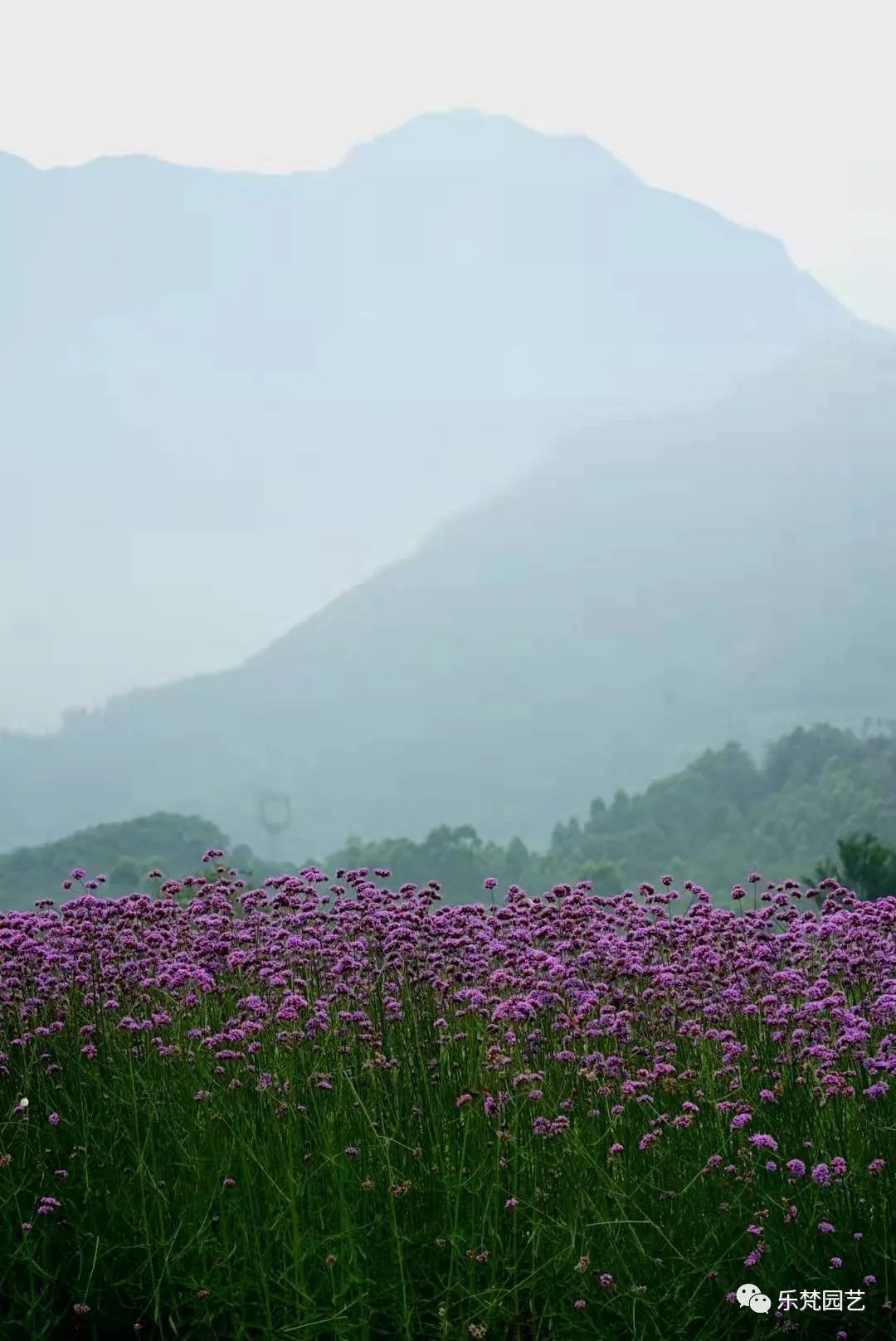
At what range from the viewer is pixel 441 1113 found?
5.12 m

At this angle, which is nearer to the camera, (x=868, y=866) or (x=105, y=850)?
(x=868, y=866)

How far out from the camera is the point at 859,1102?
208 inches

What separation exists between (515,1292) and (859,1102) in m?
1.66

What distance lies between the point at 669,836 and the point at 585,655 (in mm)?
50195

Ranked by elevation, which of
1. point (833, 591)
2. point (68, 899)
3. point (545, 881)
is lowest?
point (545, 881)

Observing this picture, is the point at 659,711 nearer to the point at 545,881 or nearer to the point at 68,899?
the point at 545,881

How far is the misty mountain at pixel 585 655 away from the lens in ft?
283

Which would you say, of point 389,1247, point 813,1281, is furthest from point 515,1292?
point 813,1281

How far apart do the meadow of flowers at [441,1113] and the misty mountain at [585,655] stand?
73060mm

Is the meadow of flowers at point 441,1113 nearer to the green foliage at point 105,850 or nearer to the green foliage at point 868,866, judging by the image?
the green foliage at point 868,866
